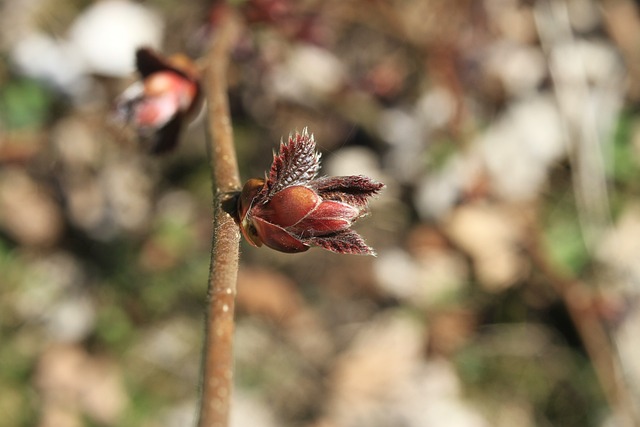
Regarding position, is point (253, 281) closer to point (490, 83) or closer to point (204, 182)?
point (204, 182)

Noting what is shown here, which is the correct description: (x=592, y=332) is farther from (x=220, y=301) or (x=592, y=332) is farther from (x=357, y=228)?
(x=220, y=301)

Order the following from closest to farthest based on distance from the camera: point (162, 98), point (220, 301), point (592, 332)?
point (220, 301)
point (162, 98)
point (592, 332)

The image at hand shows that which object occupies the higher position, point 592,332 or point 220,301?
point 592,332

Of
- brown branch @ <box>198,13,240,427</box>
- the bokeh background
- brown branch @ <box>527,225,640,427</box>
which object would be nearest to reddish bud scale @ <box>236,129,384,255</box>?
brown branch @ <box>198,13,240,427</box>

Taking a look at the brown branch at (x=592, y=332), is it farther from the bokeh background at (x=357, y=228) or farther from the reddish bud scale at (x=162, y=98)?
the reddish bud scale at (x=162, y=98)

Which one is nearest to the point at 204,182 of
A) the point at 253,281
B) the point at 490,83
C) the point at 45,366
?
the point at 253,281

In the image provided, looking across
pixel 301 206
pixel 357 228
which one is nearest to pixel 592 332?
pixel 357 228
